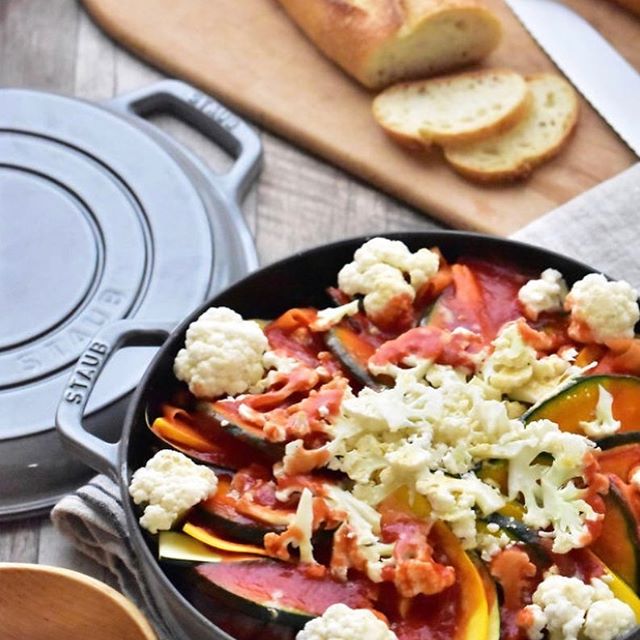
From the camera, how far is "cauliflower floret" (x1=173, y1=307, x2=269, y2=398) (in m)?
1.47

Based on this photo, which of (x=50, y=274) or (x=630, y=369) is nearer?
(x=630, y=369)

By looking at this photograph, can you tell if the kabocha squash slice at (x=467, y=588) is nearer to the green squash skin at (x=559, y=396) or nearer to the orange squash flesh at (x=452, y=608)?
the orange squash flesh at (x=452, y=608)

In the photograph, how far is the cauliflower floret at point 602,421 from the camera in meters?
1.39

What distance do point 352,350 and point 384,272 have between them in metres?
0.11

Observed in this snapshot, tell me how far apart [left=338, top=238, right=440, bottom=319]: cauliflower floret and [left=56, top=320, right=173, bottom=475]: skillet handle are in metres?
0.27

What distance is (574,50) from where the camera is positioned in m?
2.20

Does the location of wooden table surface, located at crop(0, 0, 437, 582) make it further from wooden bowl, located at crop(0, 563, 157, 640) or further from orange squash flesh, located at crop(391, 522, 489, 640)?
orange squash flesh, located at crop(391, 522, 489, 640)

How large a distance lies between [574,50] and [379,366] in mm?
1011

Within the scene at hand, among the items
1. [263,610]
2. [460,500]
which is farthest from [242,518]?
[460,500]

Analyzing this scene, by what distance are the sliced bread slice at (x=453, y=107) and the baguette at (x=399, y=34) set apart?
0.04m

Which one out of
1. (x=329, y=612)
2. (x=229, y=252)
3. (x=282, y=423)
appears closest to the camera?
(x=329, y=612)

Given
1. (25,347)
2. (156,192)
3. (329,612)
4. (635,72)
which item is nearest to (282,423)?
(329,612)

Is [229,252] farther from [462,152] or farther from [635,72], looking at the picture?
[635,72]

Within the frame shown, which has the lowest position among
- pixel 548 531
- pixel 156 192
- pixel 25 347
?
pixel 25 347
